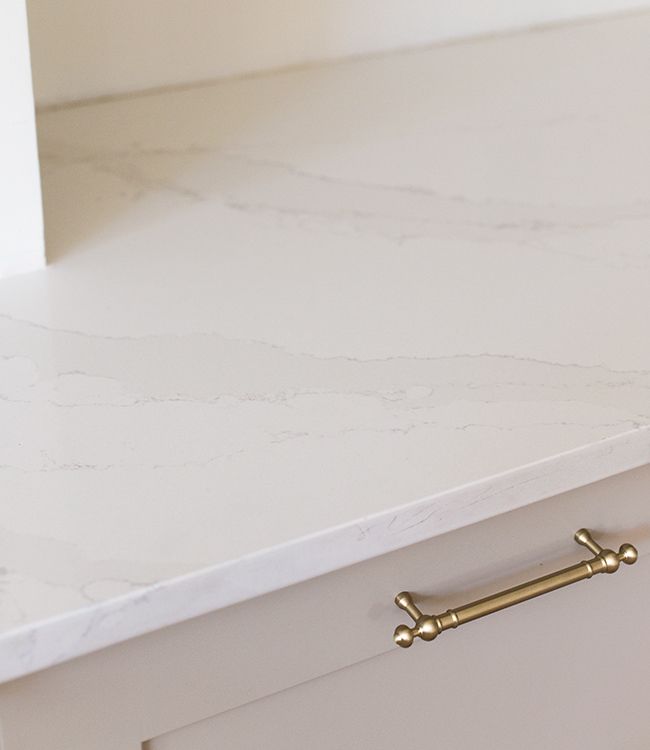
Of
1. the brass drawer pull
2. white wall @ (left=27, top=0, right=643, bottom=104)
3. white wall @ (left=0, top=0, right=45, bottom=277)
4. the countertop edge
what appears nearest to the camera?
the countertop edge

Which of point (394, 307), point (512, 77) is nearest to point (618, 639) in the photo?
point (394, 307)

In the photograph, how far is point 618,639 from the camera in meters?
0.82

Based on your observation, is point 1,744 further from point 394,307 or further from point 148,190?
point 148,190

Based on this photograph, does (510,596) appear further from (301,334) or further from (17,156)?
(17,156)

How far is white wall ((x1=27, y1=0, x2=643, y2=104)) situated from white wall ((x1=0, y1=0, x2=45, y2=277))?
318 millimetres

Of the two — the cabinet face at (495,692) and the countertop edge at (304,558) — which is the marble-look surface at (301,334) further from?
the cabinet face at (495,692)

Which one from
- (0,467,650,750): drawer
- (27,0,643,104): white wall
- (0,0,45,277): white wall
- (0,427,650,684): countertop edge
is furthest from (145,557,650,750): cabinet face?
(27,0,643,104): white wall

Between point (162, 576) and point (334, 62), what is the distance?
33.1 inches

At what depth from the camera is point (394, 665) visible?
72 centimetres

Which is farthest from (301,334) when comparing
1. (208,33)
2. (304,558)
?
(208,33)

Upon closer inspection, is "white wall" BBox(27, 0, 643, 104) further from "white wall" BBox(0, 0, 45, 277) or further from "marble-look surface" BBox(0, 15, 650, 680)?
"white wall" BBox(0, 0, 45, 277)

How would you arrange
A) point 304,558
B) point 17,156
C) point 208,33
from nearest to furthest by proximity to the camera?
point 304,558, point 17,156, point 208,33

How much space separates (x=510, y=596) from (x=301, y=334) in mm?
229

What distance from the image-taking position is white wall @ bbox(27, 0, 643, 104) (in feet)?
3.59
